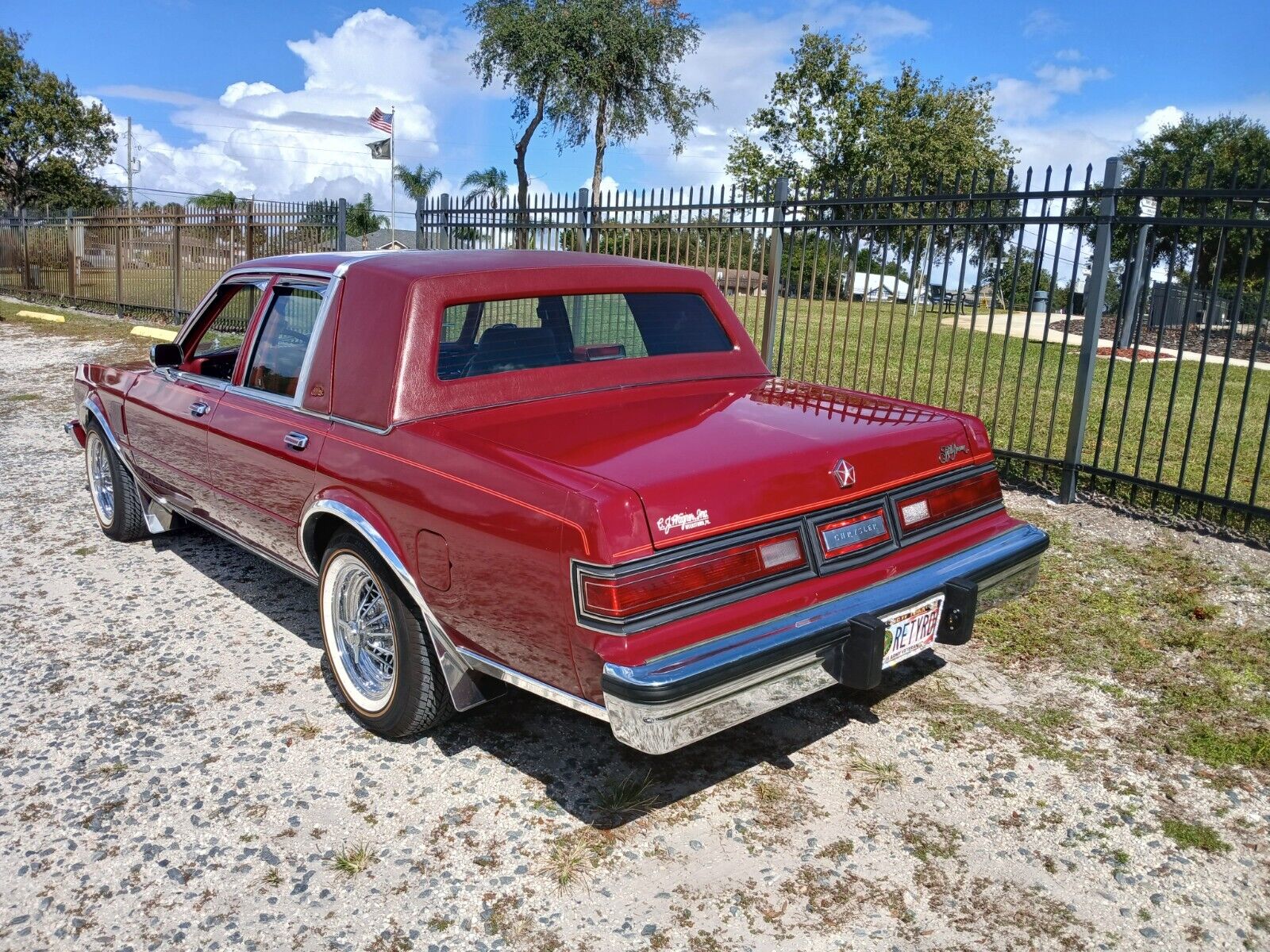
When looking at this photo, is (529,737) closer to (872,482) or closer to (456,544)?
(456,544)

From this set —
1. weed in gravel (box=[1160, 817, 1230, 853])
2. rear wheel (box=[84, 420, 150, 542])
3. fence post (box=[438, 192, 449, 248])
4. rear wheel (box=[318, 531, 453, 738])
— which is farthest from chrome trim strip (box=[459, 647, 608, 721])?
fence post (box=[438, 192, 449, 248])

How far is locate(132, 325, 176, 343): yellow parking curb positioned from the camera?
627 inches

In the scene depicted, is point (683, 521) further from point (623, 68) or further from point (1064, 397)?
point (623, 68)

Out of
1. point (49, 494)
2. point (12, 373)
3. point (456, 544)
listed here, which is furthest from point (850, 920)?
point (12, 373)

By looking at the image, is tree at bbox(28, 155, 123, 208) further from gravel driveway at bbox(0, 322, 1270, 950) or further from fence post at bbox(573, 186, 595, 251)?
gravel driveway at bbox(0, 322, 1270, 950)

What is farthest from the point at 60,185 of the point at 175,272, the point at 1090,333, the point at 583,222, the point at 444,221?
the point at 1090,333

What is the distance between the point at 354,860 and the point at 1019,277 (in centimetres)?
812

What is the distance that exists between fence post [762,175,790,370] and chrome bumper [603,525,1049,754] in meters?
5.20

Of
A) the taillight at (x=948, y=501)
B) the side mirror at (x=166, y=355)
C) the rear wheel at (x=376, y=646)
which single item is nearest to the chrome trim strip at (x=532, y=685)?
the rear wheel at (x=376, y=646)

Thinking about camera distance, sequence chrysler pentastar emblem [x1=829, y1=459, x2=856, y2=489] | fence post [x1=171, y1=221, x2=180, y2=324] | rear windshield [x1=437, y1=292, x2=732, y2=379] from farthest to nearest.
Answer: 1. fence post [x1=171, y1=221, x2=180, y2=324]
2. rear windshield [x1=437, y1=292, x2=732, y2=379]
3. chrysler pentastar emblem [x1=829, y1=459, x2=856, y2=489]

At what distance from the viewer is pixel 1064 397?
426 inches

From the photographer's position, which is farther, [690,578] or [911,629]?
[911,629]

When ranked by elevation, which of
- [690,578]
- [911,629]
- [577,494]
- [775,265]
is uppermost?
[775,265]

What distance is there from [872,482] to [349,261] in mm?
2165
